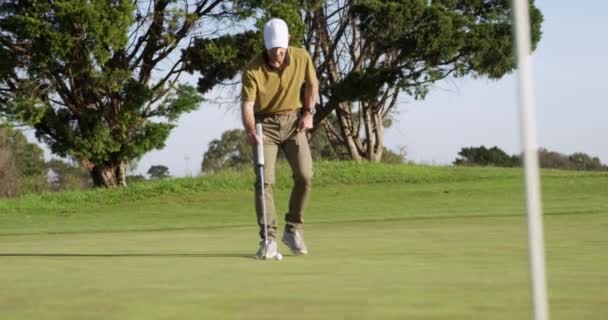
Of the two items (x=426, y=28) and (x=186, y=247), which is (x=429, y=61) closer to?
(x=426, y=28)

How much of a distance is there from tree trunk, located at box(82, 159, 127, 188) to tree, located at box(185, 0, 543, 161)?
384cm

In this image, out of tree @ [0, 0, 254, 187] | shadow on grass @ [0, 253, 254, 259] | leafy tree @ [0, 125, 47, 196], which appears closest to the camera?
shadow on grass @ [0, 253, 254, 259]

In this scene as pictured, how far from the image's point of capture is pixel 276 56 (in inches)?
334

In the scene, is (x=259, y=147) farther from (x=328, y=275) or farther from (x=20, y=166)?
(x=20, y=166)

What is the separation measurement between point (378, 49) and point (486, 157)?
2724 centimetres

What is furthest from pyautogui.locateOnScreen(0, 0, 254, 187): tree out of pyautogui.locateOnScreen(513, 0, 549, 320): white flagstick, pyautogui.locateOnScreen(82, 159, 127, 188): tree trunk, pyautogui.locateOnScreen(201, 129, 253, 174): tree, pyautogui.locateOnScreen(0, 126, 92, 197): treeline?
pyautogui.locateOnScreen(201, 129, 253, 174): tree

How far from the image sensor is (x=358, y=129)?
42.9 meters

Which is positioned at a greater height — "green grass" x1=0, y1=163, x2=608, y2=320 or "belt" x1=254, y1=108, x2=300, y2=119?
A: "belt" x1=254, y1=108, x2=300, y2=119

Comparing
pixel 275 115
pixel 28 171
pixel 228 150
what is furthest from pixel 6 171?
pixel 275 115

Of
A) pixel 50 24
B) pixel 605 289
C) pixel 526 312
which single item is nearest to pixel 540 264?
pixel 526 312

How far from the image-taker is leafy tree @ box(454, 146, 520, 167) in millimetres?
62344

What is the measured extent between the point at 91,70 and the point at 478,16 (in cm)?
1601

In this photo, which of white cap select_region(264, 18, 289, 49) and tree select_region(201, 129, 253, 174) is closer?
white cap select_region(264, 18, 289, 49)

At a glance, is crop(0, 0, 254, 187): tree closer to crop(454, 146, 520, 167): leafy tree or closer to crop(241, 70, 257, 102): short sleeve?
crop(241, 70, 257, 102): short sleeve
